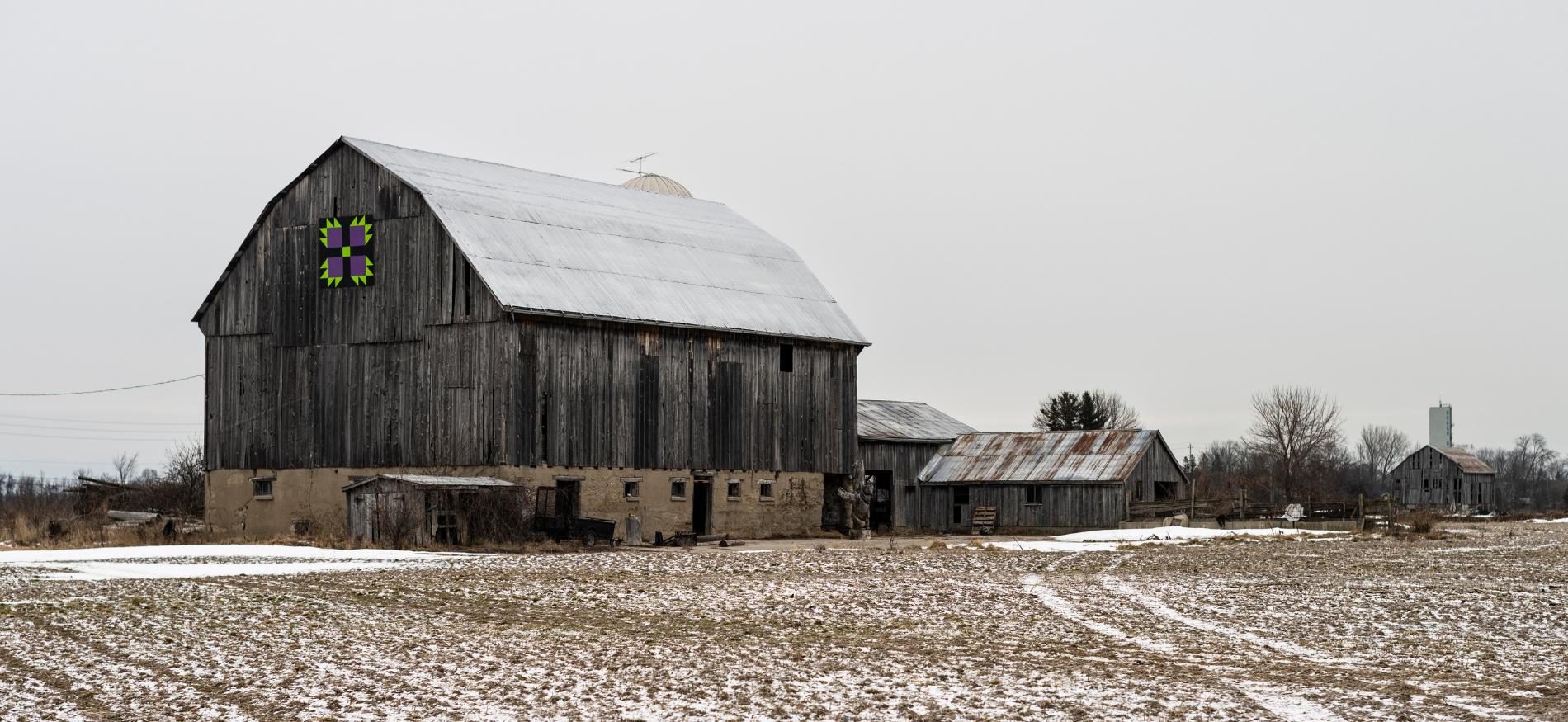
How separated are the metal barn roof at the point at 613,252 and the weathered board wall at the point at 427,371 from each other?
57cm

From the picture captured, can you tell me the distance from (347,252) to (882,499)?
65.6 feet

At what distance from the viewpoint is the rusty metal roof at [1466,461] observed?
112500 millimetres

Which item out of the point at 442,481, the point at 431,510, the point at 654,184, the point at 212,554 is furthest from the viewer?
the point at 654,184

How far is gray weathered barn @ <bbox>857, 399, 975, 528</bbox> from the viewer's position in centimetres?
5103

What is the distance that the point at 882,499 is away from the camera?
172ft

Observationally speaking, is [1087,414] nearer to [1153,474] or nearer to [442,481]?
[1153,474]

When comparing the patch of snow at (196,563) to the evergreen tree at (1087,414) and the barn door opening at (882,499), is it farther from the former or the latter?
the evergreen tree at (1087,414)

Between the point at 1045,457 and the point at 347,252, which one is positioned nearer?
the point at 347,252

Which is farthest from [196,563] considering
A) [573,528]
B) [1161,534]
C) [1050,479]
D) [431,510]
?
[1050,479]

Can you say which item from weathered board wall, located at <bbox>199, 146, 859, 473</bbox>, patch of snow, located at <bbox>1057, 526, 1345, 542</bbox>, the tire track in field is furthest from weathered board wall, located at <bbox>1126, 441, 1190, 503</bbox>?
the tire track in field

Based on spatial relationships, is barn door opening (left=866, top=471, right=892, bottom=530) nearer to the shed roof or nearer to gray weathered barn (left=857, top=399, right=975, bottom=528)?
gray weathered barn (left=857, top=399, right=975, bottom=528)

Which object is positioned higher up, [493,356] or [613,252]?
[613,252]

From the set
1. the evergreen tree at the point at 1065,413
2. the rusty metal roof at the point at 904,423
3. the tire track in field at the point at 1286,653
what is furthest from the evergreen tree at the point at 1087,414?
the tire track in field at the point at 1286,653

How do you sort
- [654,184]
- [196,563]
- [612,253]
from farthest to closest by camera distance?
[654,184] → [612,253] → [196,563]
